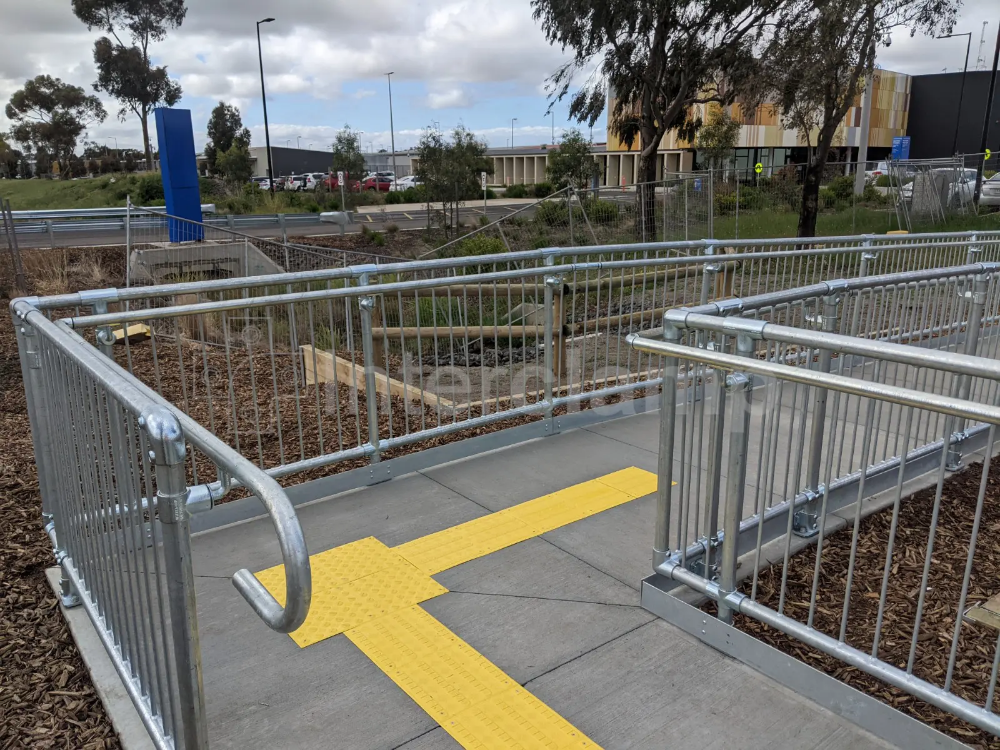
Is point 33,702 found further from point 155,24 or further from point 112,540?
point 155,24

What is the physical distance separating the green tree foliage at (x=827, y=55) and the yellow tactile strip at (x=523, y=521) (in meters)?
15.2

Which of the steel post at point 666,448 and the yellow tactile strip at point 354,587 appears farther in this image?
the yellow tactile strip at point 354,587

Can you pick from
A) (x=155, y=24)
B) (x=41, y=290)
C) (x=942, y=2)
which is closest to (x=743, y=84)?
(x=942, y=2)

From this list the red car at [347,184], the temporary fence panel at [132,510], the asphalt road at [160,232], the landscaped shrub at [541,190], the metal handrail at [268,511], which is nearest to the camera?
the metal handrail at [268,511]

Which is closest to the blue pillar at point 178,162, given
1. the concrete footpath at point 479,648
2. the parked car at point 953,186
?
the concrete footpath at point 479,648

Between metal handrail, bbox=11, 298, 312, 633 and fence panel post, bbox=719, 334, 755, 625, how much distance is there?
202 cm

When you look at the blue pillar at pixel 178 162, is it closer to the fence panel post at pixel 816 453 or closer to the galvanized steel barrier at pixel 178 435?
the galvanized steel barrier at pixel 178 435

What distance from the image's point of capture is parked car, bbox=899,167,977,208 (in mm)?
22531

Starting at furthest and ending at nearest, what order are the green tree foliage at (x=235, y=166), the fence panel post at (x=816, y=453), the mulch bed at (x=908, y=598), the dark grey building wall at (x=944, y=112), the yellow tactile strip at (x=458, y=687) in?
the dark grey building wall at (x=944, y=112) → the green tree foliage at (x=235, y=166) → the fence panel post at (x=816, y=453) → the mulch bed at (x=908, y=598) → the yellow tactile strip at (x=458, y=687)

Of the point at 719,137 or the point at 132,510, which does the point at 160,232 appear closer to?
the point at 132,510

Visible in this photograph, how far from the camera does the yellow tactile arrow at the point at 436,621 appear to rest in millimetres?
3031

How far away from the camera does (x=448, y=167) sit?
23.7 meters

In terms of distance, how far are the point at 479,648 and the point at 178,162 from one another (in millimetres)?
19261

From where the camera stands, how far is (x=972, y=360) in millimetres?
2482
